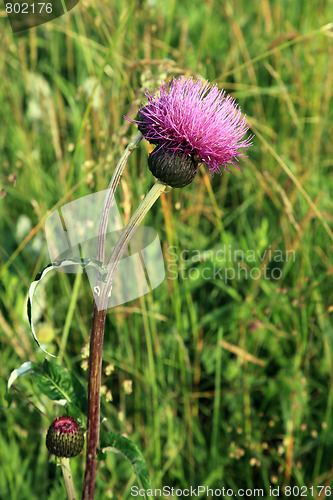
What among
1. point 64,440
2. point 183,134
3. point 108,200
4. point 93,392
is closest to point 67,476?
point 64,440

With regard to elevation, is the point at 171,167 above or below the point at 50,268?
above

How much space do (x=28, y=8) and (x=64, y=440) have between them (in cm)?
209

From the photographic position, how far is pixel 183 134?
3.25 ft

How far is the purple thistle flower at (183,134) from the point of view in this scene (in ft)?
3.21

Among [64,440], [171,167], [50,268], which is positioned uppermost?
[171,167]

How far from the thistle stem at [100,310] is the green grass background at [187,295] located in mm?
267

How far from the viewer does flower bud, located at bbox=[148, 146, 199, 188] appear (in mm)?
967

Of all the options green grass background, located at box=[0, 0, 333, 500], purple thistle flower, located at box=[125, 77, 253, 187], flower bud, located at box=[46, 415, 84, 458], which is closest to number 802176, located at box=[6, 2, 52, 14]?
green grass background, located at box=[0, 0, 333, 500]

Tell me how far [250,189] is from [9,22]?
4.98 feet

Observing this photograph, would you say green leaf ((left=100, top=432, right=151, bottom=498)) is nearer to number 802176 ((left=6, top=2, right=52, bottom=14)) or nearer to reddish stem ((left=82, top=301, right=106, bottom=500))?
reddish stem ((left=82, top=301, right=106, bottom=500))

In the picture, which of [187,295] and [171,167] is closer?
[171,167]

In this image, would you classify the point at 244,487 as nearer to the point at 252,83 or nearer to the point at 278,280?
the point at 278,280

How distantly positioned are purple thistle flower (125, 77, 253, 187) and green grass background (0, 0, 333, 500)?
308 mm

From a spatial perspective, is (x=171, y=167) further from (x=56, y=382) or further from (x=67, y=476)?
(x=67, y=476)
